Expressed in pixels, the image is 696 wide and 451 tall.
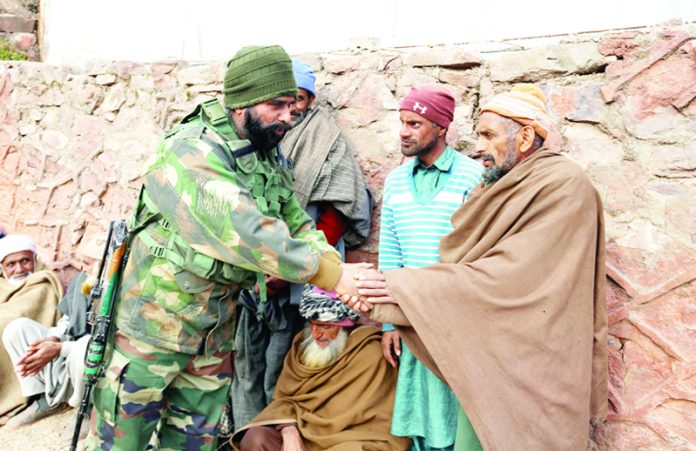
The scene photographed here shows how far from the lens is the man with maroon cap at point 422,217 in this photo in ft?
8.63

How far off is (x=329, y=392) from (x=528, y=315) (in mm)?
1303

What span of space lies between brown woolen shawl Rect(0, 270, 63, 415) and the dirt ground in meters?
0.21

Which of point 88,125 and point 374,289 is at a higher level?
point 374,289

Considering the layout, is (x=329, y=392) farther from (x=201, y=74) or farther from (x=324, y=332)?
(x=201, y=74)

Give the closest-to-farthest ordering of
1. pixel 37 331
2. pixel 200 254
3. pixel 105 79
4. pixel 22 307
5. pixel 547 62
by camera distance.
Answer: pixel 200 254
pixel 547 62
pixel 37 331
pixel 22 307
pixel 105 79

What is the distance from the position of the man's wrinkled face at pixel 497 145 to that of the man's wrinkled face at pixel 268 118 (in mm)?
804

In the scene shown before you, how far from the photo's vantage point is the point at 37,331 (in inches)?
155

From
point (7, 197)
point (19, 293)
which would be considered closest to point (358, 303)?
point (19, 293)

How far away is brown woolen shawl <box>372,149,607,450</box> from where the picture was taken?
6.81ft

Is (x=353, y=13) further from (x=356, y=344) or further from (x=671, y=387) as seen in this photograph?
(x=671, y=387)

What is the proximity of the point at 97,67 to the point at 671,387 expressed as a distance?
14.1ft

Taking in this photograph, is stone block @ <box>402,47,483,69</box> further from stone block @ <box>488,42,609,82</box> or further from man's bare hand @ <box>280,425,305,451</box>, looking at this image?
man's bare hand @ <box>280,425,305,451</box>

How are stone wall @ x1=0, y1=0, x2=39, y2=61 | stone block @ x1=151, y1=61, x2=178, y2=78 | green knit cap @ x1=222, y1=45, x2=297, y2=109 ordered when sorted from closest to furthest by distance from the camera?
green knit cap @ x1=222, y1=45, x2=297, y2=109
stone block @ x1=151, y1=61, x2=178, y2=78
stone wall @ x1=0, y1=0, x2=39, y2=61

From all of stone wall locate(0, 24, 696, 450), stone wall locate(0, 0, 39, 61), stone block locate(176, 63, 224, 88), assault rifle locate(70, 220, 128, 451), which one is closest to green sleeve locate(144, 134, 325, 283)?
assault rifle locate(70, 220, 128, 451)
